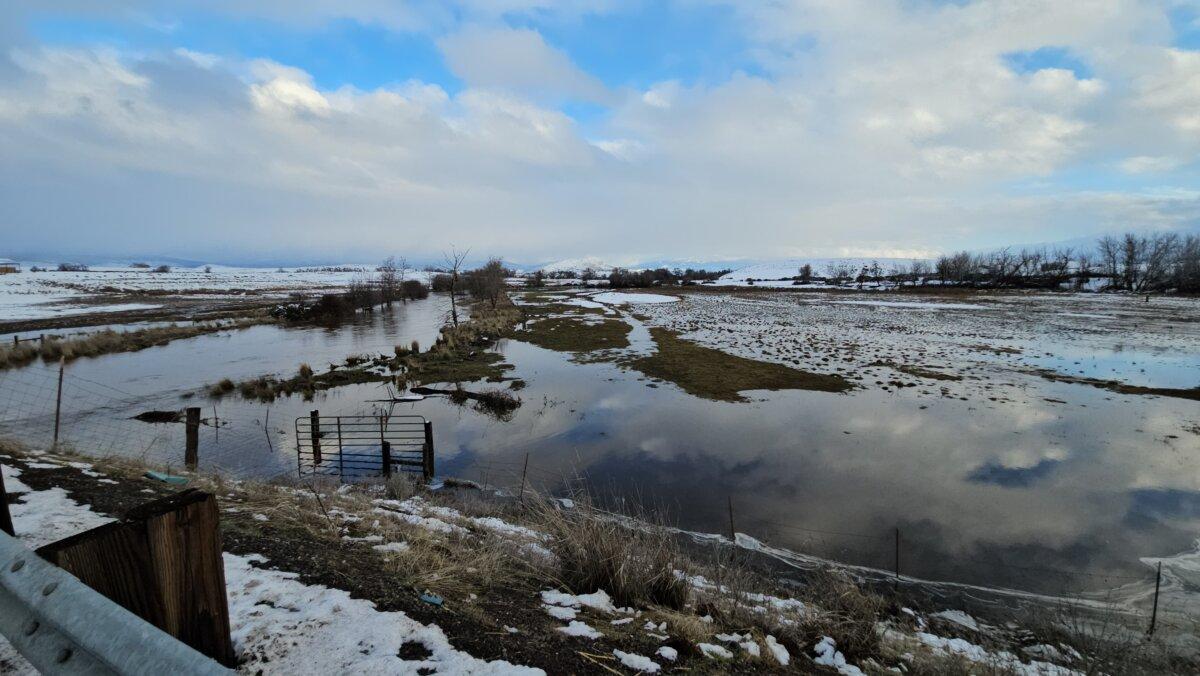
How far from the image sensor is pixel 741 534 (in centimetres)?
960

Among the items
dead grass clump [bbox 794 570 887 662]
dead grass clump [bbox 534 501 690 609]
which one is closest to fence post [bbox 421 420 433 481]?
dead grass clump [bbox 534 501 690 609]

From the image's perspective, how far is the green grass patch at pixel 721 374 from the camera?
67.1ft

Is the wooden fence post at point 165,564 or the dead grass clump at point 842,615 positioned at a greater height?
the wooden fence post at point 165,564

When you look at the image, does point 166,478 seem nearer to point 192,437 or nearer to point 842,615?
point 192,437

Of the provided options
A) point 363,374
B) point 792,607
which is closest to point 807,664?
point 792,607

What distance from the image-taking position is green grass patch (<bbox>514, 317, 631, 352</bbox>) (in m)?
31.8

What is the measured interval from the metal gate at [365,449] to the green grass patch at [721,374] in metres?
10.9

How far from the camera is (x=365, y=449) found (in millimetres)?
14320

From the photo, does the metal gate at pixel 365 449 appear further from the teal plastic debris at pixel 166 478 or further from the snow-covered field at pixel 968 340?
the snow-covered field at pixel 968 340

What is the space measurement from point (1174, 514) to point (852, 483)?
604 centimetres

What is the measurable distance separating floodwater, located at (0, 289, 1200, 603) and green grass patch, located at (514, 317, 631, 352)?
234 inches

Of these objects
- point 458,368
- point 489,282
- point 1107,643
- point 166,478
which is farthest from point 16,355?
point 489,282

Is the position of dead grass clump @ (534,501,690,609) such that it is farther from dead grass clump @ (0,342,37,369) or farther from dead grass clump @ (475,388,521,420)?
dead grass clump @ (0,342,37,369)

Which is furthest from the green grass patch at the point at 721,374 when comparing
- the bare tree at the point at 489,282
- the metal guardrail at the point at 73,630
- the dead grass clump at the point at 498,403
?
the bare tree at the point at 489,282
